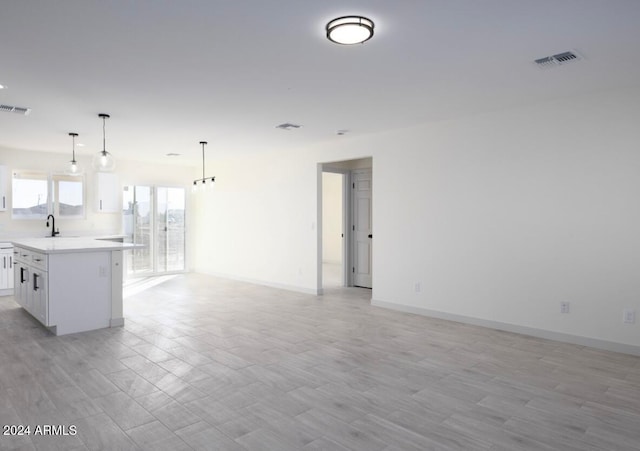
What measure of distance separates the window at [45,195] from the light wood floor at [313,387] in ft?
10.1

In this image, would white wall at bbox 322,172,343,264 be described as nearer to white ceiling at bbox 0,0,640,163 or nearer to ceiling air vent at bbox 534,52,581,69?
white ceiling at bbox 0,0,640,163

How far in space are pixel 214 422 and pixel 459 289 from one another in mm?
3552

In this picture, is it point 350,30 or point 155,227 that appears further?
point 155,227

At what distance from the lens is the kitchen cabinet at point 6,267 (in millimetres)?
6710

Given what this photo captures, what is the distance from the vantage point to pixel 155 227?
9.09m

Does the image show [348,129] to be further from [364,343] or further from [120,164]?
[120,164]

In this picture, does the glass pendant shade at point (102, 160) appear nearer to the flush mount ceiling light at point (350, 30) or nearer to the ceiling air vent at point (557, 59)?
the flush mount ceiling light at point (350, 30)

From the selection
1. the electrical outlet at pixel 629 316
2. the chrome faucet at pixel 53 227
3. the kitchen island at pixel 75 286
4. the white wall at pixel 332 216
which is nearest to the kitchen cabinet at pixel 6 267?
the chrome faucet at pixel 53 227

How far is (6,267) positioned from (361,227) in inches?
239

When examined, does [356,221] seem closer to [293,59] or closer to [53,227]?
[293,59]

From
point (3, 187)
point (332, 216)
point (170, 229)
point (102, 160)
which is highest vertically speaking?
point (102, 160)

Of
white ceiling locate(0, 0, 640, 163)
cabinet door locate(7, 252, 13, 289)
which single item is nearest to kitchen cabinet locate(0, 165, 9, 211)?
cabinet door locate(7, 252, 13, 289)

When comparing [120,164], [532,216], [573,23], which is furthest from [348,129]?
[120,164]

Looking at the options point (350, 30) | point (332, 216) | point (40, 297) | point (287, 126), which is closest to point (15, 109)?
point (40, 297)
